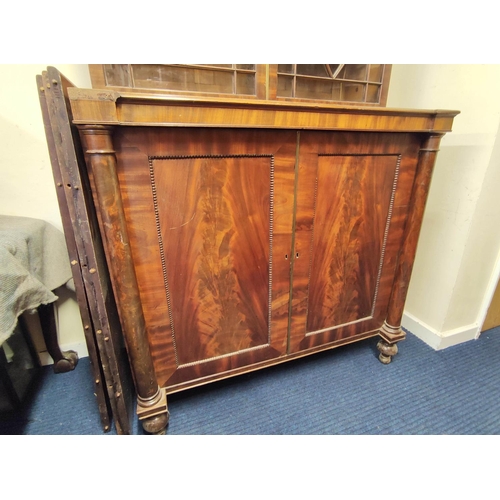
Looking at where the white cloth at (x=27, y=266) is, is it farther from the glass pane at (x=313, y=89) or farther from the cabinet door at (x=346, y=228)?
the glass pane at (x=313, y=89)

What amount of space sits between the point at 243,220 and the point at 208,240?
132 mm

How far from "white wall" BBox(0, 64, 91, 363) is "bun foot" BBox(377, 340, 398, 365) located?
160cm

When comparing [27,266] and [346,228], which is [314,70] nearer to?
[346,228]

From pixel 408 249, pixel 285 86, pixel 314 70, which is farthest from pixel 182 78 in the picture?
pixel 408 249

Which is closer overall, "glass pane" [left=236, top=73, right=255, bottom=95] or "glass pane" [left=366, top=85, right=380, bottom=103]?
"glass pane" [left=236, top=73, right=255, bottom=95]

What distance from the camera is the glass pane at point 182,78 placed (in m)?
1.01

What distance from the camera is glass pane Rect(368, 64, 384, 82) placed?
126 centimetres

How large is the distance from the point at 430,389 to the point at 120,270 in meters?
1.38

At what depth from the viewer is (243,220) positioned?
0.90 meters

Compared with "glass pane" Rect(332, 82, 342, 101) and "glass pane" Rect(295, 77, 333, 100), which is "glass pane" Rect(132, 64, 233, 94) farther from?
"glass pane" Rect(332, 82, 342, 101)

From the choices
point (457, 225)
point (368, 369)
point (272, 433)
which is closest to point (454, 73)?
point (457, 225)

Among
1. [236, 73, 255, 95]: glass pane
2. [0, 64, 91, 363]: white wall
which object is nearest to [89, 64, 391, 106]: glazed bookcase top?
[236, 73, 255, 95]: glass pane

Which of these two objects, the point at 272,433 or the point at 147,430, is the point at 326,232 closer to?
the point at 272,433

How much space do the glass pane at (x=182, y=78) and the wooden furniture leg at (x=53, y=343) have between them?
1.01 meters
